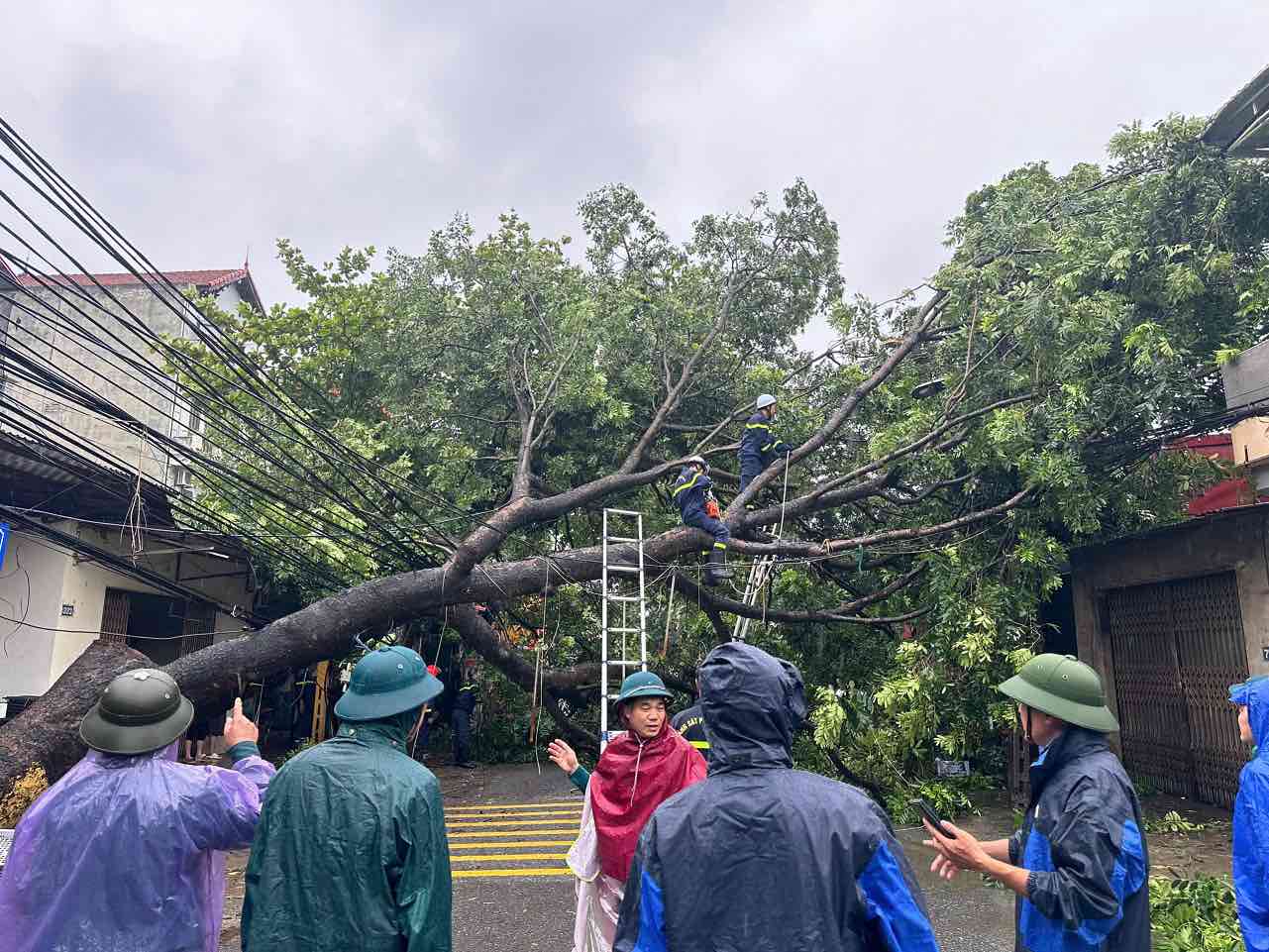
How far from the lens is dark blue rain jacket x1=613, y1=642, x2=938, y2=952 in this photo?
183 cm

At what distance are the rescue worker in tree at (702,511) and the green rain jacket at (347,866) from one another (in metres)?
5.78

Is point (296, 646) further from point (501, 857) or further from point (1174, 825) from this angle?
point (1174, 825)

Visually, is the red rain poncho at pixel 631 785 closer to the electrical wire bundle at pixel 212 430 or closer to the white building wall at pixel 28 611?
the electrical wire bundle at pixel 212 430

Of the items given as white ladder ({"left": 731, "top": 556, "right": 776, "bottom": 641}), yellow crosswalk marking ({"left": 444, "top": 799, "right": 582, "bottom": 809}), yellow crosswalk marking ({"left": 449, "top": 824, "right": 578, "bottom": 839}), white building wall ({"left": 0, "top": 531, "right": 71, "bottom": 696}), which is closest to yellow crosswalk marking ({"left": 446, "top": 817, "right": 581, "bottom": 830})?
yellow crosswalk marking ({"left": 449, "top": 824, "right": 578, "bottom": 839})

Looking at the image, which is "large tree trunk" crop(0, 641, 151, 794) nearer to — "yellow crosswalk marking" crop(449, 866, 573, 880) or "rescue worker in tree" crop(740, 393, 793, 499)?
"yellow crosswalk marking" crop(449, 866, 573, 880)

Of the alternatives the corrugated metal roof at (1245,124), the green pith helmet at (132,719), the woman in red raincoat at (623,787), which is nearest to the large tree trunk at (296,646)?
the green pith helmet at (132,719)

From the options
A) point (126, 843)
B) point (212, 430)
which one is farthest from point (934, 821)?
Answer: point (212, 430)

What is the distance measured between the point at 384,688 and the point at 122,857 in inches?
34.4

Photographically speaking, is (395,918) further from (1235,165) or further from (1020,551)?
(1235,165)

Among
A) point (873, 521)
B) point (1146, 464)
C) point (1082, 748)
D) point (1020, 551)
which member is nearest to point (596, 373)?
point (873, 521)

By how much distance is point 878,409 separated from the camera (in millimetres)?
10258

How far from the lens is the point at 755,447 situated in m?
9.34

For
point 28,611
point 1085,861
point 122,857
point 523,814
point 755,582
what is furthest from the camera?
point 523,814

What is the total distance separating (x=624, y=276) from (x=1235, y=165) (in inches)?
299
